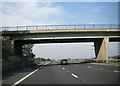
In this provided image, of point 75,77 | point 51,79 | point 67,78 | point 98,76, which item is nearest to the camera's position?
point 51,79

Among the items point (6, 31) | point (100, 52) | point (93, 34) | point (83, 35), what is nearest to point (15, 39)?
point (6, 31)

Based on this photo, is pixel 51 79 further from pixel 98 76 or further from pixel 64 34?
pixel 64 34

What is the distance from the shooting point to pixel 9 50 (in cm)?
3488

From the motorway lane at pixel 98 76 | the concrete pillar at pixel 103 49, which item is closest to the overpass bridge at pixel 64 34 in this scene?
the concrete pillar at pixel 103 49

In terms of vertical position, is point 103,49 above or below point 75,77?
above

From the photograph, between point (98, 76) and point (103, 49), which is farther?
point (103, 49)

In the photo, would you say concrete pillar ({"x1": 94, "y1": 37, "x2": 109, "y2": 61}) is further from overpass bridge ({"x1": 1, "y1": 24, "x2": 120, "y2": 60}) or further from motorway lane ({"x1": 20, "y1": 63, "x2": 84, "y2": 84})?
motorway lane ({"x1": 20, "y1": 63, "x2": 84, "y2": 84})

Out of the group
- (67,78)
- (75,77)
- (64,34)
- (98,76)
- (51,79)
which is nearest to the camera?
(51,79)

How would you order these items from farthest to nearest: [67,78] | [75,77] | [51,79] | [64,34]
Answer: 1. [64,34]
2. [75,77]
3. [67,78]
4. [51,79]

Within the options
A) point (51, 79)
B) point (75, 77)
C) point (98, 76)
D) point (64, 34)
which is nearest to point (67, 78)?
point (75, 77)

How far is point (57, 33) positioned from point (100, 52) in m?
11.9

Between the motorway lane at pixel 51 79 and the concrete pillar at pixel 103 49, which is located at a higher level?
the concrete pillar at pixel 103 49

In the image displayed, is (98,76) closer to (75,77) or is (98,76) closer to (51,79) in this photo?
(75,77)

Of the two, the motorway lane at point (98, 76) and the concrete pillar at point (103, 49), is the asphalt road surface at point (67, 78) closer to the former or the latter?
the motorway lane at point (98, 76)
